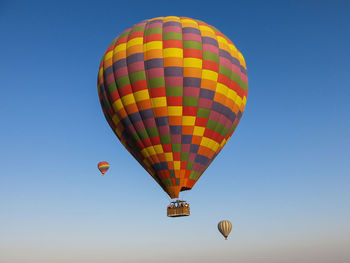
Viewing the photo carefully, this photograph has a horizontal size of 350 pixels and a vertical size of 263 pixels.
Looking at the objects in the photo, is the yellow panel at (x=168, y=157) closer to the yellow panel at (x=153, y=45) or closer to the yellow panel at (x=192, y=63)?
the yellow panel at (x=192, y=63)

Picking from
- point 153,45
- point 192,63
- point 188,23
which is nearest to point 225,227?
point 192,63

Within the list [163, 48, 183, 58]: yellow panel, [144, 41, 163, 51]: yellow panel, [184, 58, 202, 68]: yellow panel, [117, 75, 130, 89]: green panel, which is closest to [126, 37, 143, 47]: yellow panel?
[144, 41, 163, 51]: yellow panel

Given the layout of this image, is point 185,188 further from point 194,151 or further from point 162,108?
point 162,108

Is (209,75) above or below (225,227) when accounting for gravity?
above

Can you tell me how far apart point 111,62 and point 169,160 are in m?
6.85

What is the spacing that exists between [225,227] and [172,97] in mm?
13731

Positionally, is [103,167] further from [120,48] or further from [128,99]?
[120,48]

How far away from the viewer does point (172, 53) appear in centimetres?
1992

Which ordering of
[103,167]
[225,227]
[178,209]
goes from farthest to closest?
[103,167], [225,227], [178,209]

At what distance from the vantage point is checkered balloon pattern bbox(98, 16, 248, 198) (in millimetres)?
19594

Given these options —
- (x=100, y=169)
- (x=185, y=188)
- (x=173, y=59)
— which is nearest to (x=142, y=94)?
(x=173, y=59)

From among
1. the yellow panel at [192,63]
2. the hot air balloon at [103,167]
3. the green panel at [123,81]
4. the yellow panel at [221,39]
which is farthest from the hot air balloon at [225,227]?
the green panel at [123,81]

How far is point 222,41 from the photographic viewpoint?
2170 cm

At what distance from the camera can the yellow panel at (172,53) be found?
19875 millimetres
